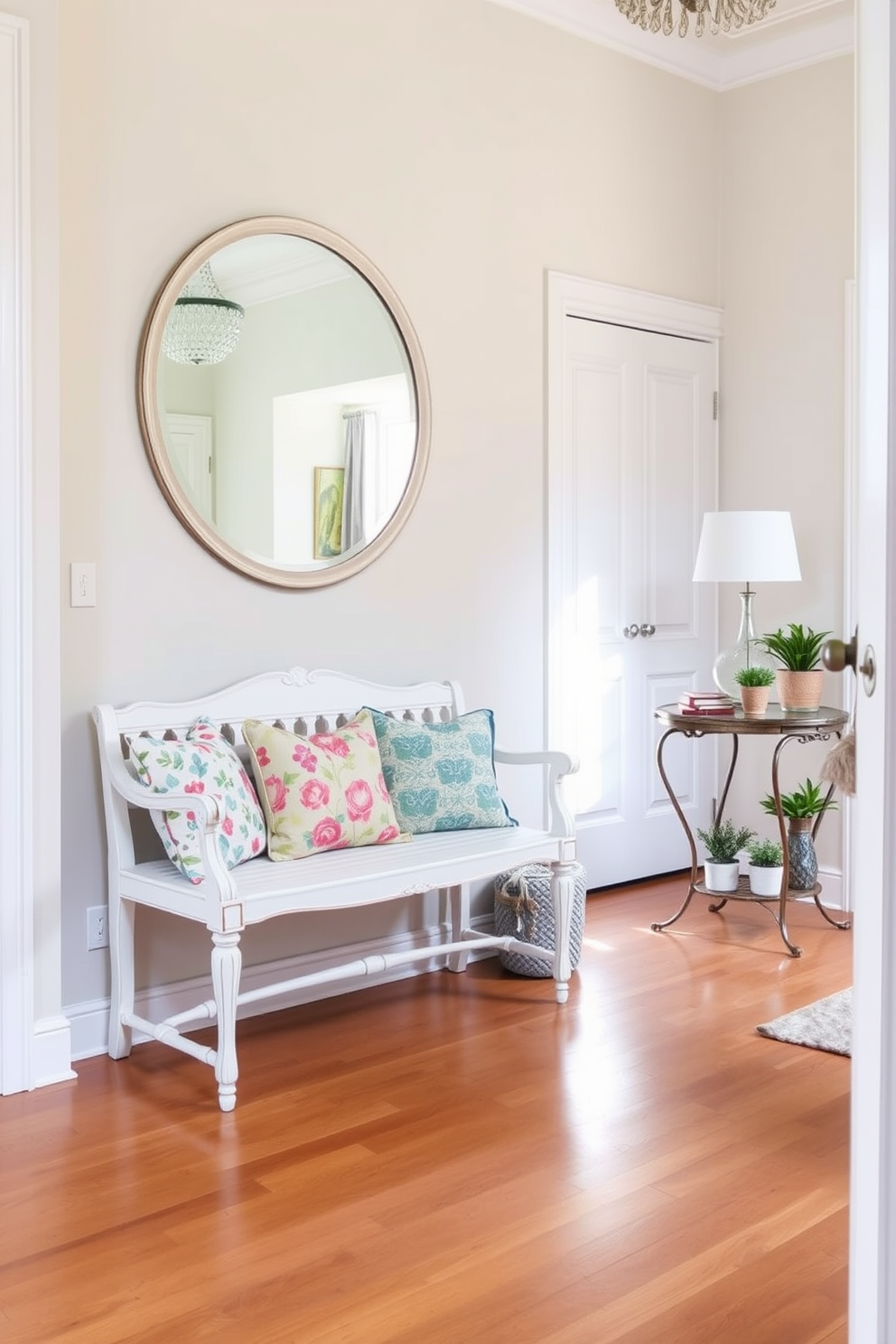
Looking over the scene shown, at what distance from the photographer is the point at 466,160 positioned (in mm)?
3963

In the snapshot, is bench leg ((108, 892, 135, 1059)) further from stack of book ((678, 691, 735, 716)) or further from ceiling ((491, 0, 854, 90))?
ceiling ((491, 0, 854, 90))

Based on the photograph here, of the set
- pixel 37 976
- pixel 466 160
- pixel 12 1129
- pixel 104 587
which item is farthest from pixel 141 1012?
pixel 466 160

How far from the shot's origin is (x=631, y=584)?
4680 millimetres

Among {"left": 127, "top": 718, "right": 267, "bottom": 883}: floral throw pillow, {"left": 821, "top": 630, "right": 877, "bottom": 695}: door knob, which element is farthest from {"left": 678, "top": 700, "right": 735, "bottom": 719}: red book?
{"left": 821, "top": 630, "right": 877, "bottom": 695}: door knob

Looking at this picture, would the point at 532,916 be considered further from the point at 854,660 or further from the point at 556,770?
the point at 854,660

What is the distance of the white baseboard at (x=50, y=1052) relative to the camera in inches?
115

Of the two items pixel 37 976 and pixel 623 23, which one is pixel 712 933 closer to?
pixel 37 976

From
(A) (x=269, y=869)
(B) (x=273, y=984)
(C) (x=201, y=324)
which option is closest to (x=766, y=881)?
(B) (x=273, y=984)

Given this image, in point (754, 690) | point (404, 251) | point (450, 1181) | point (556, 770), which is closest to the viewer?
point (450, 1181)

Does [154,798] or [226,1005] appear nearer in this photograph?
[226,1005]

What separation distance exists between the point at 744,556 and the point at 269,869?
196cm

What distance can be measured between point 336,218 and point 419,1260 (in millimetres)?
2742

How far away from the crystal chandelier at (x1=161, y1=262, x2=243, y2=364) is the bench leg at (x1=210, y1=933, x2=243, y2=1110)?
151cm

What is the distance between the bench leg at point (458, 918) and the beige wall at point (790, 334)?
1.49 metres
